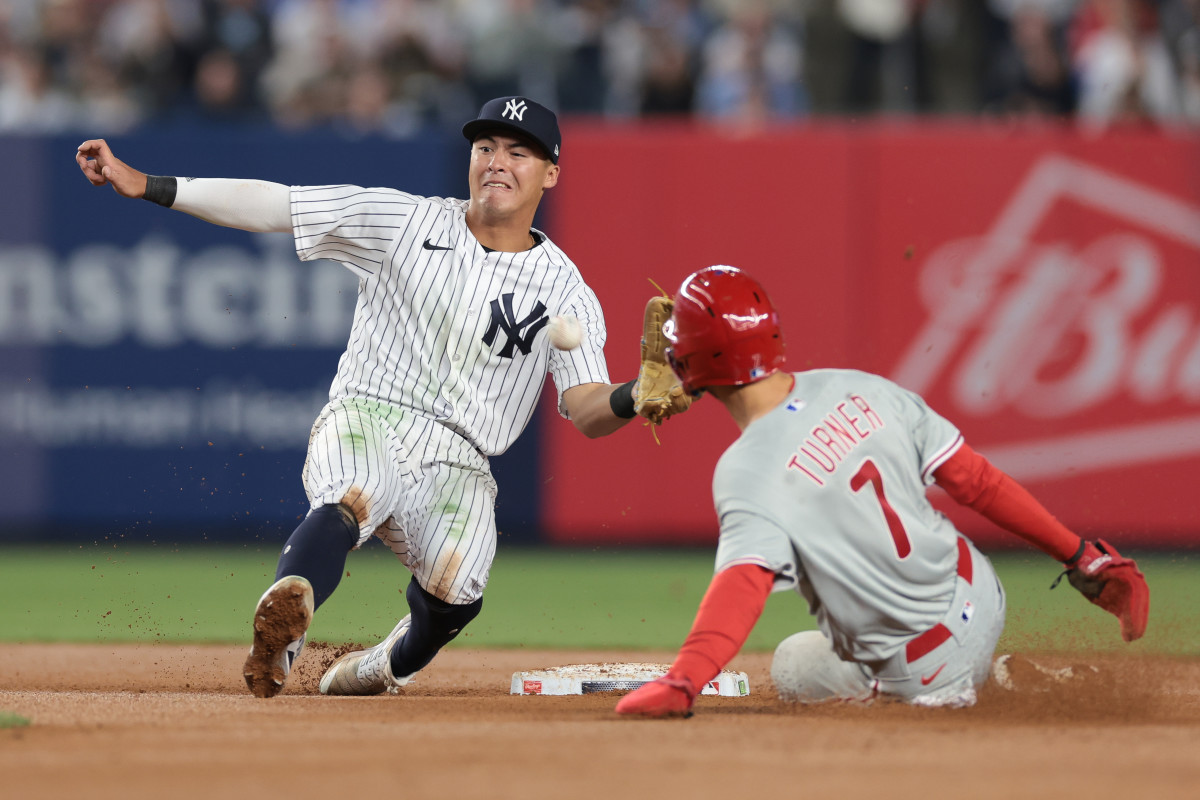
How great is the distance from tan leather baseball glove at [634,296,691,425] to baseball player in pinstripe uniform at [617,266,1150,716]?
1.11 ft

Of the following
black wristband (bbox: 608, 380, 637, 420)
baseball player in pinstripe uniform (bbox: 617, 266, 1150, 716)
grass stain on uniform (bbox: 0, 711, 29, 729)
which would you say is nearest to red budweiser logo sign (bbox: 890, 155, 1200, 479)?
black wristband (bbox: 608, 380, 637, 420)

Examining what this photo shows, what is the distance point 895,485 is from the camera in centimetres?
415

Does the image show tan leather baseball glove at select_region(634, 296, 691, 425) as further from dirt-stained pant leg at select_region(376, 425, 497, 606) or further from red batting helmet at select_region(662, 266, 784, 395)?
dirt-stained pant leg at select_region(376, 425, 497, 606)

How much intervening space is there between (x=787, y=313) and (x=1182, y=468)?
9.24ft

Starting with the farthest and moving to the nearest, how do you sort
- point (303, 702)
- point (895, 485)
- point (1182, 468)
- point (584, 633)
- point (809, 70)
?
point (809, 70)
point (1182, 468)
point (584, 633)
point (303, 702)
point (895, 485)

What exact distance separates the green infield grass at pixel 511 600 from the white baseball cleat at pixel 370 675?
143cm

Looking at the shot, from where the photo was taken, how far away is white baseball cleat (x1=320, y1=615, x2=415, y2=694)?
18.7ft

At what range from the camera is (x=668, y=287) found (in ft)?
32.9

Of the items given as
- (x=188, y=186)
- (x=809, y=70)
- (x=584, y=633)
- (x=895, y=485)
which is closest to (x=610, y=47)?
(x=809, y=70)

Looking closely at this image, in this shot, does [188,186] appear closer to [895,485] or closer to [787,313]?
[895,485]

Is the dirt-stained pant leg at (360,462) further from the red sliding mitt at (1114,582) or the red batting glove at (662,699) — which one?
the red sliding mitt at (1114,582)

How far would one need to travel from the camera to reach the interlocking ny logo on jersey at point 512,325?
17.4ft

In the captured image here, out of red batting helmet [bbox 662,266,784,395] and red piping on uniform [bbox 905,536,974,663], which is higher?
red batting helmet [bbox 662,266,784,395]

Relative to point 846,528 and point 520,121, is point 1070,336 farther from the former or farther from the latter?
point 846,528
